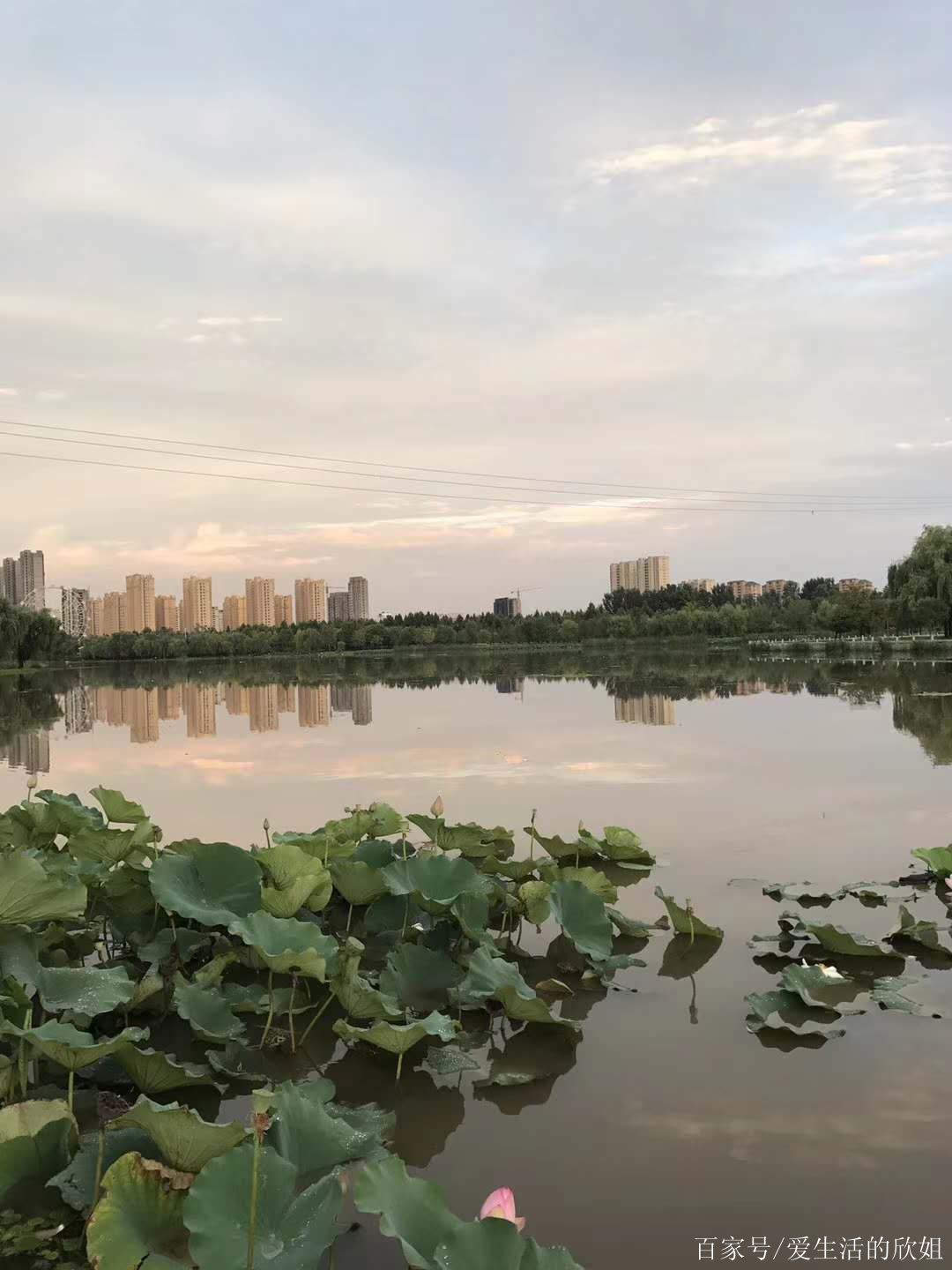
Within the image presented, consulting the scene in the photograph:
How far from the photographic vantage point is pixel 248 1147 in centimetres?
163

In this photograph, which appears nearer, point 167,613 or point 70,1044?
point 70,1044

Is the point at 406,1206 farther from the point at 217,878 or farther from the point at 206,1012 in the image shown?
the point at 217,878

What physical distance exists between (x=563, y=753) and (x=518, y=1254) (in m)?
8.21

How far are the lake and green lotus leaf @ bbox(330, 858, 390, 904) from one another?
0.54 meters

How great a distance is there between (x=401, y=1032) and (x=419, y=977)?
2.24 feet

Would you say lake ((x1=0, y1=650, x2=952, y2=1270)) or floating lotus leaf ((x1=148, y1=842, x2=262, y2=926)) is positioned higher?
floating lotus leaf ((x1=148, y1=842, x2=262, y2=926))

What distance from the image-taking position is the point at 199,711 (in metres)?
16.8

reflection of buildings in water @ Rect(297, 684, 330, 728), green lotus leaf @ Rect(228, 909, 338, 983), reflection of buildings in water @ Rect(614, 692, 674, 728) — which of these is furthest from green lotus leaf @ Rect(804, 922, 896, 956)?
reflection of buildings in water @ Rect(297, 684, 330, 728)

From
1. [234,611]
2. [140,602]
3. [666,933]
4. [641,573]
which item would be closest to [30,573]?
[140,602]

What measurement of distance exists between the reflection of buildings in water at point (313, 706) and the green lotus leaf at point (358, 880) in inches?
392

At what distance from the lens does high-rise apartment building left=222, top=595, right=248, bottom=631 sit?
9275cm

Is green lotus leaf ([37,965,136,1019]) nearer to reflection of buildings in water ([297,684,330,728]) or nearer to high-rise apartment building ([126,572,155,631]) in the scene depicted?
reflection of buildings in water ([297,684,330,728])

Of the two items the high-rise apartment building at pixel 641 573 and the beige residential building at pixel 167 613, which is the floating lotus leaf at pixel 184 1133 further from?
the high-rise apartment building at pixel 641 573

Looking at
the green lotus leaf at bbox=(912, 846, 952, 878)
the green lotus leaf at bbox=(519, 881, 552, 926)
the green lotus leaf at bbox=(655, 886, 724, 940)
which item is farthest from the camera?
the green lotus leaf at bbox=(912, 846, 952, 878)
